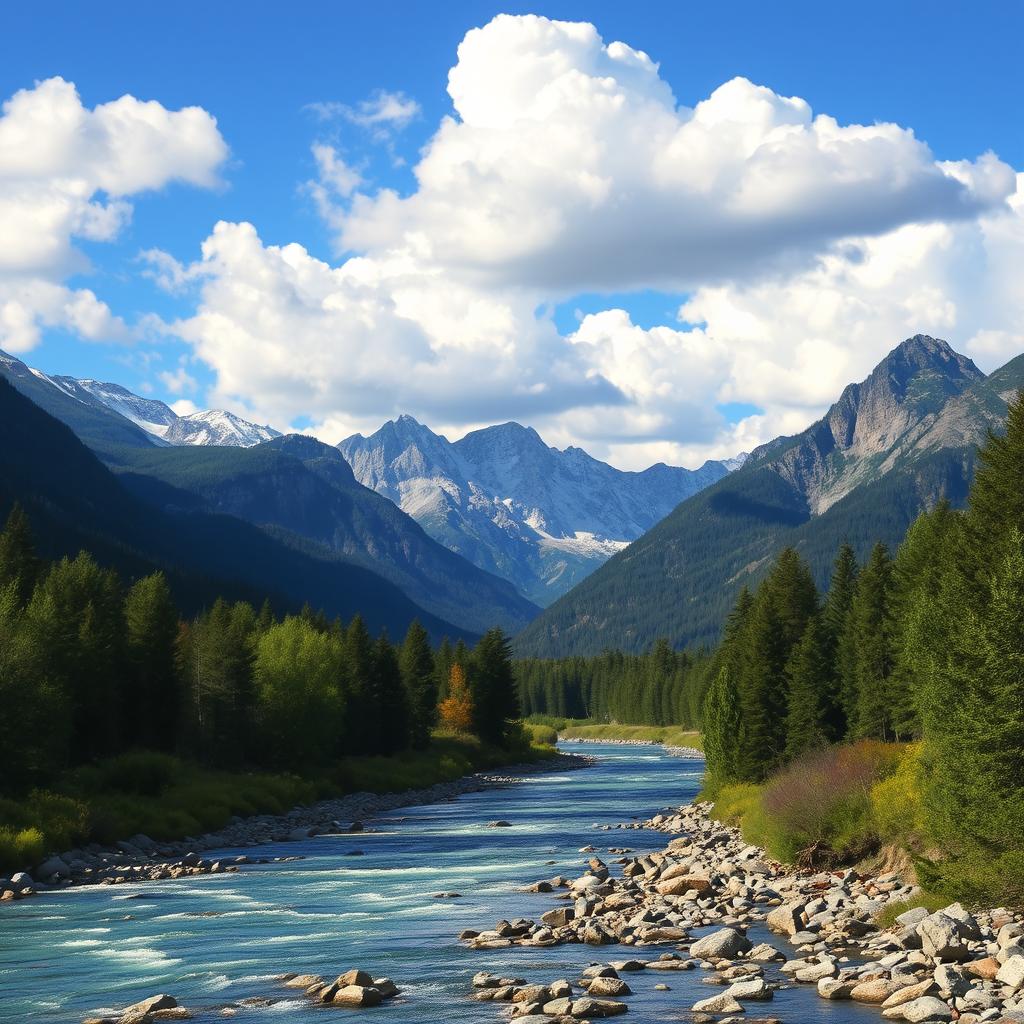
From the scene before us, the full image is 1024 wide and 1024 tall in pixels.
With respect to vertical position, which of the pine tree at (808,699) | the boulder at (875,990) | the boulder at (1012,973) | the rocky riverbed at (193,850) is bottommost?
the rocky riverbed at (193,850)

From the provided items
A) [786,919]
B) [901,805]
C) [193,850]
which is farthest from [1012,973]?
[193,850]

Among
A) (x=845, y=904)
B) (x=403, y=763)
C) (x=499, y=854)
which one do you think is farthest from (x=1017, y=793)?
(x=403, y=763)

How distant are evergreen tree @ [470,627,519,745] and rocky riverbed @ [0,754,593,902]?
131ft

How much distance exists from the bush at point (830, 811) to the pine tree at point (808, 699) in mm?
21825

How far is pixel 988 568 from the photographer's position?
44688mm

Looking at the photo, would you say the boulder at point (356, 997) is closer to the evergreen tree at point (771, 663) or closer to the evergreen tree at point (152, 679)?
the evergreen tree at point (771, 663)

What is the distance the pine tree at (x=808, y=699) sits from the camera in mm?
74625

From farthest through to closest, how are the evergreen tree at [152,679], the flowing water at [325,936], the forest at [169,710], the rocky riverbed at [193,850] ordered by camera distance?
the evergreen tree at [152,679] < the forest at [169,710] < the rocky riverbed at [193,850] < the flowing water at [325,936]

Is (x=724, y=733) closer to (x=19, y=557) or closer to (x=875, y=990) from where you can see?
(x=875, y=990)

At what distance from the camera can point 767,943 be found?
35.3 m

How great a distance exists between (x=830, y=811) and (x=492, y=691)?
94894 mm

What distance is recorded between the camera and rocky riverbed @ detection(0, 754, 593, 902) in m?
52.1

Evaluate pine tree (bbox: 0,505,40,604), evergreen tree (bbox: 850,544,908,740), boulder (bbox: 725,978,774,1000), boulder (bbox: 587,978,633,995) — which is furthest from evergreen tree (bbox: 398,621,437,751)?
boulder (bbox: 725,978,774,1000)

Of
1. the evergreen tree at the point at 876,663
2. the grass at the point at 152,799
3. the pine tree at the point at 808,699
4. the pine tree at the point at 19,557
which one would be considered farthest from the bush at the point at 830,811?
the pine tree at the point at 19,557
